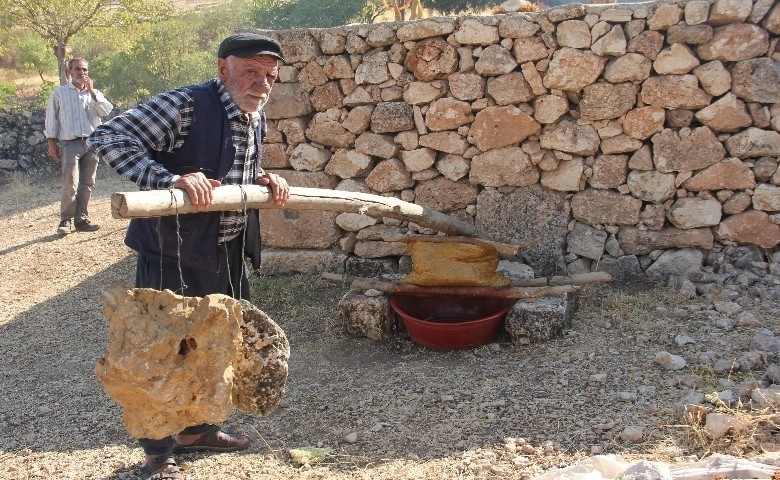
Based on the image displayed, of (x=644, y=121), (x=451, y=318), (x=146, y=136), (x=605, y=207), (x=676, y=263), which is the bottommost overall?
(x=451, y=318)

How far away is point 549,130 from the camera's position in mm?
5180

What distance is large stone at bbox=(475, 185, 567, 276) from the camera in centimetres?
534

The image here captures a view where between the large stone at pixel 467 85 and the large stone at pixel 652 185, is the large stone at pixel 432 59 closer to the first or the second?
the large stone at pixel 467 85

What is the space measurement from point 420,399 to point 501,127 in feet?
7.24

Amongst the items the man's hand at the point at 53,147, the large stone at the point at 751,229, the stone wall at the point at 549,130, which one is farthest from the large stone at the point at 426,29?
the man's hand at the point at 53,147

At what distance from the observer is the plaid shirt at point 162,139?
275 cm

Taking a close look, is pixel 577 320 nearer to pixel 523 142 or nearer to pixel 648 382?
pixel 648 382

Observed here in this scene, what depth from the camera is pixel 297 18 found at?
1675 cm

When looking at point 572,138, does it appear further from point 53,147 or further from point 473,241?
point 53,147

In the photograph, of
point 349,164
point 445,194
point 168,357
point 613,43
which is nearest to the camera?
point 168,357

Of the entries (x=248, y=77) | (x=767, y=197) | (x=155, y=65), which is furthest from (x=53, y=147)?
(x=155, y=65)

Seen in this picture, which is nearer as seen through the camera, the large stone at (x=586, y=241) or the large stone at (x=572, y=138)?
the large stone at (x=572, y=138)

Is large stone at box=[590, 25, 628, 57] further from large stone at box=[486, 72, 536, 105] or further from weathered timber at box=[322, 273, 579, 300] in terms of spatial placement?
weathered timber at box=[322, 273, 579, 300]

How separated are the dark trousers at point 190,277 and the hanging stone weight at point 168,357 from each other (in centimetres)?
53
